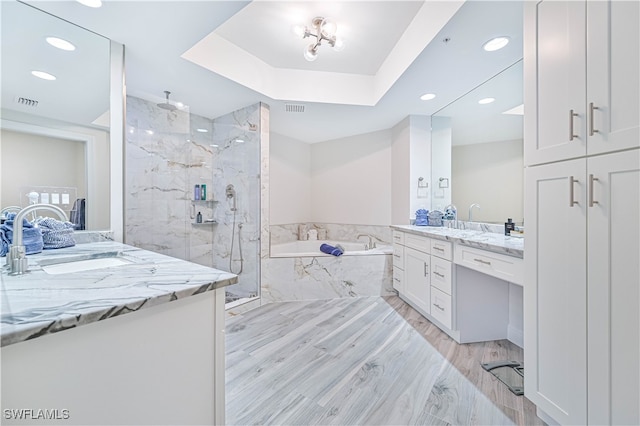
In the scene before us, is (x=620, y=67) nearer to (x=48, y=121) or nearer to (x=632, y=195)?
(x=632, y=195)

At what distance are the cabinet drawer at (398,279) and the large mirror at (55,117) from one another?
2782 millimetres

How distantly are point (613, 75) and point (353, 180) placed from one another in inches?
136

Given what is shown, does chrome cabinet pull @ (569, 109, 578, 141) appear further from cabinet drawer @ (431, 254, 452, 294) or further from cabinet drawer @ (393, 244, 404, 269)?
cabinet drawer @ (393, 244, 404, 269)

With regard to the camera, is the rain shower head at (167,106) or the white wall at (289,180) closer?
the rain shower head at (167,106)

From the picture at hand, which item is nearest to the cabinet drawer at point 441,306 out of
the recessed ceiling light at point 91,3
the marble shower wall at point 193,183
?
the marble shower wall at point 193,183

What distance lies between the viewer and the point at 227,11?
170cm

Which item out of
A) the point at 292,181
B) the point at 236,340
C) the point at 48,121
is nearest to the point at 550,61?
the point at 236,340

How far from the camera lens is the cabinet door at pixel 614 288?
3.05ft

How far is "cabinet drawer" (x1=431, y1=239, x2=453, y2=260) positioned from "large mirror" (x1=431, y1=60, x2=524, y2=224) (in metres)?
0.57

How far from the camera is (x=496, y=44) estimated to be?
6.37 feet

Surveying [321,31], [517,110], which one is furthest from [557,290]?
[321,31]

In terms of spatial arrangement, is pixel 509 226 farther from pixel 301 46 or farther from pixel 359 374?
pixel 301 46

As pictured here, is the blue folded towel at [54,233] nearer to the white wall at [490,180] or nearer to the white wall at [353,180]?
the white wall at [353,180]

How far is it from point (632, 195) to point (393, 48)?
7.08 ft
